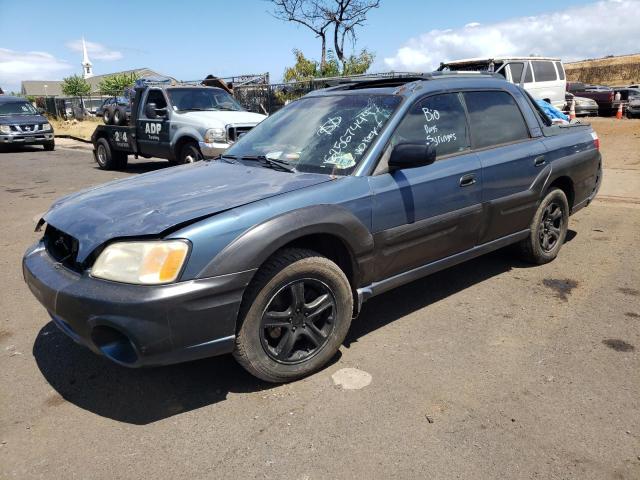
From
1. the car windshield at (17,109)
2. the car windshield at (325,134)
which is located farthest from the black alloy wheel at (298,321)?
the car windshield at (17,109)

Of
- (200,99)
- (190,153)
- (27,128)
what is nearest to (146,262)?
(190,153)

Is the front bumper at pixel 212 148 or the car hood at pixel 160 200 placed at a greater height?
the front bumper at pixel 212 148

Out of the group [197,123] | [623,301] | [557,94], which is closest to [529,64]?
[557,94]

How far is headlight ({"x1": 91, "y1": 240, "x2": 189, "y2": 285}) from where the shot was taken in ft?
8.37

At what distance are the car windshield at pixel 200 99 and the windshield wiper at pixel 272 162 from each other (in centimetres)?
751

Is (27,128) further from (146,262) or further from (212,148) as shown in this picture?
(146,262)

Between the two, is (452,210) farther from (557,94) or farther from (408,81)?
(557,94)

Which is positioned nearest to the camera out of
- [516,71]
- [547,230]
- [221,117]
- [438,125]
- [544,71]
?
[438,125]

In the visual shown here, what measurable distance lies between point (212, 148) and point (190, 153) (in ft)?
2.93

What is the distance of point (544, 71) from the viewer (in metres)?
15.6

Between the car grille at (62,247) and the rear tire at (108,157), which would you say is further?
the rear tire at (108,157)

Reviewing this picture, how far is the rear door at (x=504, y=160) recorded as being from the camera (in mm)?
4062

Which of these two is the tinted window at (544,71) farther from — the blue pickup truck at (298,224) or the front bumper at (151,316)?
the front bumper at (151,316)

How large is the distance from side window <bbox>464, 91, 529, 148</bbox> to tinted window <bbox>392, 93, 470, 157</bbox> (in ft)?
0.43
